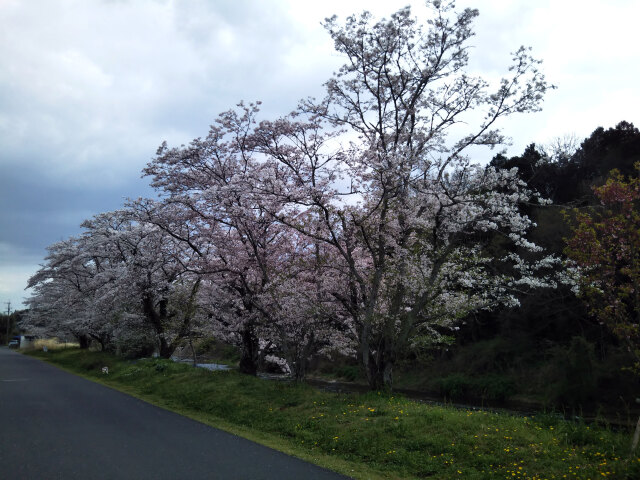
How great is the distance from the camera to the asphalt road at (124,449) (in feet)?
24.4

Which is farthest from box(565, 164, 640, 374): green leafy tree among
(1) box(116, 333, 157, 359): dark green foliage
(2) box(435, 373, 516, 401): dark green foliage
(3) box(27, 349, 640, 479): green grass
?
(1) box(116, 333, 157, 359): dark green foliage

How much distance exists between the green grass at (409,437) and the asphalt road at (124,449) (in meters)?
0.79

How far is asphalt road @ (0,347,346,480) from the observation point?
24.4 ft

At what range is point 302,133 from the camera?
16.1 metres

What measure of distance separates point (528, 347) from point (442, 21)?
26.0m

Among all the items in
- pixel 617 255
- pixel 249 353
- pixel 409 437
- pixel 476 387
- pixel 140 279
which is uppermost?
pixel 140 279

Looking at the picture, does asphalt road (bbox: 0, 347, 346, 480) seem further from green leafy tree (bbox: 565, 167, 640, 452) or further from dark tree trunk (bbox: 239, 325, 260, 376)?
dark tree trunk (bbox: 239, 325, 260, 376)

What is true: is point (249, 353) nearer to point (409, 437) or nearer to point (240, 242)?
point (240, 242)

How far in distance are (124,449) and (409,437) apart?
5.07 meters

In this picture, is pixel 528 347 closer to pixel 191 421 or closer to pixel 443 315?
pixel 443 315

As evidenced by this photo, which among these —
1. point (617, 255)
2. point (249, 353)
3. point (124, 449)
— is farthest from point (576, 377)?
point (124, 449)

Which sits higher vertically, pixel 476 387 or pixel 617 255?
pixel 617 255

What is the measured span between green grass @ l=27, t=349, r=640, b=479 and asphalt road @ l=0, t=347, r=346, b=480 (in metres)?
0.79

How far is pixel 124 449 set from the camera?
890 centimetres
